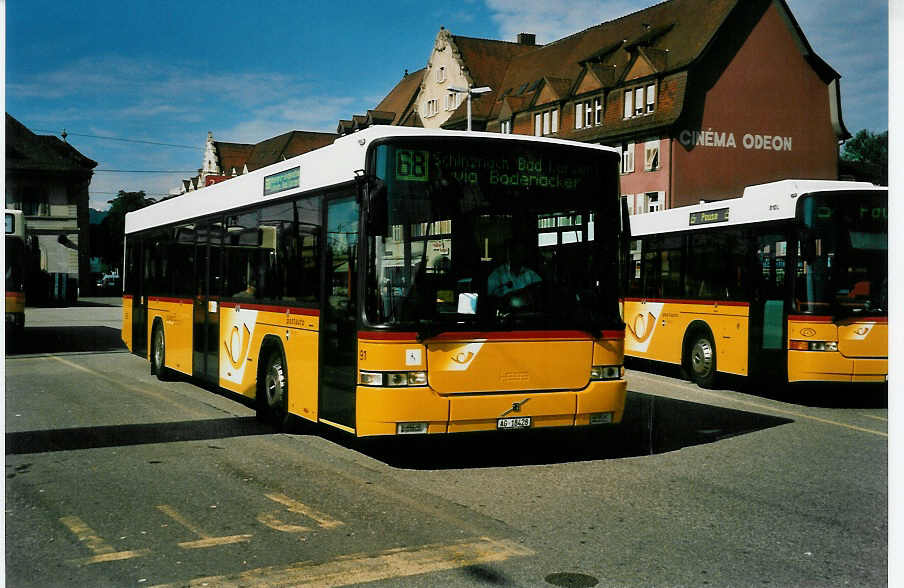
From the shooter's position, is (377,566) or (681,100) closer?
(377,566)

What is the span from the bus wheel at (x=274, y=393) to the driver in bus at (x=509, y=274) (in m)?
2.83

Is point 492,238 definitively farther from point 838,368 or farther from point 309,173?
point 838,368

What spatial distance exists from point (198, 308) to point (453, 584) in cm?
887

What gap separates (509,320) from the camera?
8344 mm

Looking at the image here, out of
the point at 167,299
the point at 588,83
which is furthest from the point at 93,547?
the point at 588,83

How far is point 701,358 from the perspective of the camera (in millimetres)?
15641

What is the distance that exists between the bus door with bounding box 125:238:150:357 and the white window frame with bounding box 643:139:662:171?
31.6 meters

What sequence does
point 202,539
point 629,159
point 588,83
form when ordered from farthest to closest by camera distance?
point 588,83 → point 629,159 → point 202,539

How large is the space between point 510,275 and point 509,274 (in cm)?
1

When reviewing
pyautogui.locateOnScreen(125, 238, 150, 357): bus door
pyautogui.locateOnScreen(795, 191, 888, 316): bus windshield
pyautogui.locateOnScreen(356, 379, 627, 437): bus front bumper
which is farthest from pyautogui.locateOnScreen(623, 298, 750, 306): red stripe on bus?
pyautogui.locateOnScreen(125, 238, 150, 357): bus door

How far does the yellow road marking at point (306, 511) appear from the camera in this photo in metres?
6.39

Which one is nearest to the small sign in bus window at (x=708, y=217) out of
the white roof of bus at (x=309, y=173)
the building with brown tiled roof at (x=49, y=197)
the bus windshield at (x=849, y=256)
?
the bus windshield at (x=849, y=256)

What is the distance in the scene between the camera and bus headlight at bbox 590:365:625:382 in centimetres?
873
